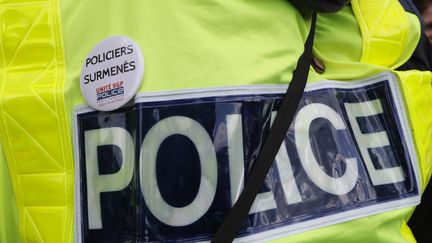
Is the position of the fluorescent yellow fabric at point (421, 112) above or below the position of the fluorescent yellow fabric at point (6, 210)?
above

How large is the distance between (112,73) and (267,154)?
240 millimetres

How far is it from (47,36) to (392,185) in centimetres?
55

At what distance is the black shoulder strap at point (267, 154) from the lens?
29.6 inches

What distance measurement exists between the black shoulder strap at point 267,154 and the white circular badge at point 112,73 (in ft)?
0.63

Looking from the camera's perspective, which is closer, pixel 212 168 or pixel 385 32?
pixel 212 168

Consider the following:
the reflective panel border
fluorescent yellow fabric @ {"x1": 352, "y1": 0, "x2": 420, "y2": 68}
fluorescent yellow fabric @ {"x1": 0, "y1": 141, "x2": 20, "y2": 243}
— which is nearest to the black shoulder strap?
the reflective panel border

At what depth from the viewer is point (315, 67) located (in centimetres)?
91

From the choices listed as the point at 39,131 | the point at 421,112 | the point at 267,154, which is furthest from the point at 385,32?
the point at 39,131

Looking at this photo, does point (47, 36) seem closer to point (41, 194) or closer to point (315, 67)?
point (41, 194)

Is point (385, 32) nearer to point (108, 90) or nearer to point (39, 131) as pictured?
point (108, 90)

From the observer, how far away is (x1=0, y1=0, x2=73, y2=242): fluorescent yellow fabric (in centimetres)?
82

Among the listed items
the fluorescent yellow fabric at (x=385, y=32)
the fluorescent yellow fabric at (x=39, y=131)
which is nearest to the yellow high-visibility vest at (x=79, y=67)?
the fluorescent yellow fabric at (x=39, y=131)

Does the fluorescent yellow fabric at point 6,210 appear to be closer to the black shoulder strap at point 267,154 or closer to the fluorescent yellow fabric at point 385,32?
the black shoulder strap at point 267,154

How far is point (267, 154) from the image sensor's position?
778 millimetres
